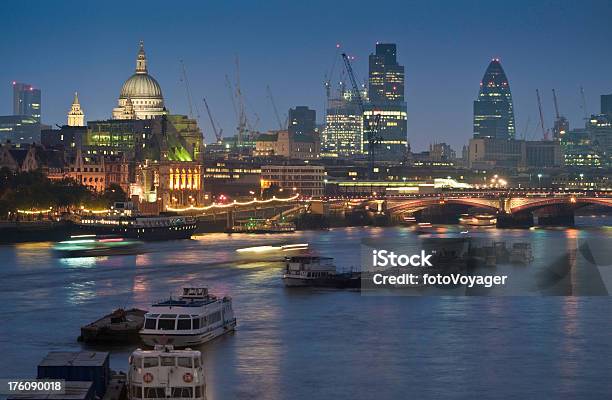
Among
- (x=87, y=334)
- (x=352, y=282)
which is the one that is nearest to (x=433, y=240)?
(x=352, y=282)

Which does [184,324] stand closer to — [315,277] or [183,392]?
[183,392]

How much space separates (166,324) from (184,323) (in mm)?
447

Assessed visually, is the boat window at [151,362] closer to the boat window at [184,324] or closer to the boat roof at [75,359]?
the boat roof at [75,359]

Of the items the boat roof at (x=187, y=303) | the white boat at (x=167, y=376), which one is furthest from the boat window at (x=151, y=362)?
the boat roof at (x=187, y=303)

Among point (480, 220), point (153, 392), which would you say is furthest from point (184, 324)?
point (480, 220)

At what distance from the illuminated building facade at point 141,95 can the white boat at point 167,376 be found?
128m

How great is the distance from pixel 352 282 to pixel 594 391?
2206cm

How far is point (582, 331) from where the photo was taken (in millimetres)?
42812

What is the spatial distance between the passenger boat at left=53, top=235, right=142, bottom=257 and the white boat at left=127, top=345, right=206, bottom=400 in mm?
43903

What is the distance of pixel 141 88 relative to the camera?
161 metres

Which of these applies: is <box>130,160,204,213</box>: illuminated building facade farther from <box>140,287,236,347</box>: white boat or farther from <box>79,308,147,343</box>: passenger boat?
<box>140,287,236,347</box>: white boat

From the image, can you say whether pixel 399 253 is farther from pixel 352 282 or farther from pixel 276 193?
pixel 276 193

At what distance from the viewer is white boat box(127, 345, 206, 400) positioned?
28.4 metres

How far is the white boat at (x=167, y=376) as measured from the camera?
28359mm
